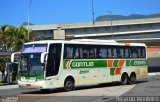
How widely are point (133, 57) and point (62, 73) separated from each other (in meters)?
8.50

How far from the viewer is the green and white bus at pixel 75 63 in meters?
22.5

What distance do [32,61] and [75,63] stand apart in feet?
10.1

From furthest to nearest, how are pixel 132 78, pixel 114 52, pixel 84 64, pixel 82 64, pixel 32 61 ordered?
pixel 132 78, pixel 114 52, pixel 84 64, pixel 82 64, pixel 32 61

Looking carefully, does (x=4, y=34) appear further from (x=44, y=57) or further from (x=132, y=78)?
(x=44, y=57)

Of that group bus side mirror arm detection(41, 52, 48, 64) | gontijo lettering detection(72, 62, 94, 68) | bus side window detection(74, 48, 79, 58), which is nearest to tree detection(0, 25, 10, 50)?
gontijo lettering detection(72, 62, 94, 68)

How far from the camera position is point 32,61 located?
22.7 metres

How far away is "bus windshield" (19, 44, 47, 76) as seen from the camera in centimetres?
2244

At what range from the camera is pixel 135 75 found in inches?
1210

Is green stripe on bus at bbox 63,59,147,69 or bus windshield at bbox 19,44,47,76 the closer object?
bus windshield at bbox 19,44,47,76

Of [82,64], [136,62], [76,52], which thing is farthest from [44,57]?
[136,62]

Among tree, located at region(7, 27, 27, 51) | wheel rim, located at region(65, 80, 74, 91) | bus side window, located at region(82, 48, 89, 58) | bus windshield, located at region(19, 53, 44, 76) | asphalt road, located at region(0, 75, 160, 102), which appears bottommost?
asphalt road, located at region(0, 75, 160, 102)

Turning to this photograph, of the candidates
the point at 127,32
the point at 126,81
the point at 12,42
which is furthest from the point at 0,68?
the point at 127,32

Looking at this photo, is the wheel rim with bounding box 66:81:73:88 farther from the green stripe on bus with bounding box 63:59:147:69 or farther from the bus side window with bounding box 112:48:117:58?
the bus side window with bounding box 112:48:117:58

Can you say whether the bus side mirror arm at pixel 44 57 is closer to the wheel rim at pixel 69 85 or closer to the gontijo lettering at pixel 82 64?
the wheel rim at pixel 69 85
